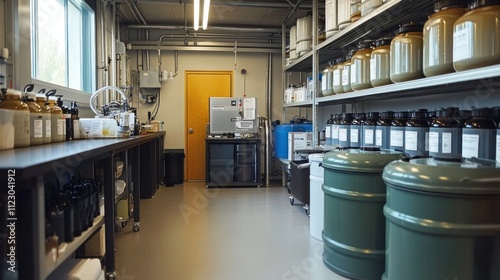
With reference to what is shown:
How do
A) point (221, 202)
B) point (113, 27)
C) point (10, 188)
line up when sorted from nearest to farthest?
point (10, 188) < point (221, 202) < point (113, 27)

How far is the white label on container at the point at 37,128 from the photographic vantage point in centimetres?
178

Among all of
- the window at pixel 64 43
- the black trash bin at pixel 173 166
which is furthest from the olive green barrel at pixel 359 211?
the black trash bin at pixel 173 166

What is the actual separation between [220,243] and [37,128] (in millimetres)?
1650

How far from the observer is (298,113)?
6.38m

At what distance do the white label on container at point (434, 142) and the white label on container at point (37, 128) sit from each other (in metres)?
2.16

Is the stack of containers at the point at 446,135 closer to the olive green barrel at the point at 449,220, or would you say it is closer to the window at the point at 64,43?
the olive green barrel at the point at 449,220

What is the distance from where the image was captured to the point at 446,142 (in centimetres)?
179

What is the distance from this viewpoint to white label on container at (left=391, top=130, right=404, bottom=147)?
2.19 m

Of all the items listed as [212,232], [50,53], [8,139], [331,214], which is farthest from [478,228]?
[50,53]

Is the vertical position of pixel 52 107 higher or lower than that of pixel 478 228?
higher

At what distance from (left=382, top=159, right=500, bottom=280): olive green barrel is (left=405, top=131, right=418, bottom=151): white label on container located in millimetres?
607

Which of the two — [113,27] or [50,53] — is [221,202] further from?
[113,27]

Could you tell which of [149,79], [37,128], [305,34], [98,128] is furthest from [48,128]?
[149,79]

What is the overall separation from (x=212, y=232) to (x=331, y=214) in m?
1.31
